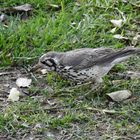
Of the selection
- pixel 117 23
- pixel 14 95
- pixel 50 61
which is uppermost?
pixel 50 61

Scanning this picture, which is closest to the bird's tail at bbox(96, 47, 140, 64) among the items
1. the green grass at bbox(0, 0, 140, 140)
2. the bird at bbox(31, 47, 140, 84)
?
the bird at bbox(31, 47, 140, 84)

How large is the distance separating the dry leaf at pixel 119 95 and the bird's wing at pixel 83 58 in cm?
38

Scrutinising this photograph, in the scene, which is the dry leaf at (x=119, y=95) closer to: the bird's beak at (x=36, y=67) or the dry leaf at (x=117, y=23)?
the bird's beak at (x=36, y=67)

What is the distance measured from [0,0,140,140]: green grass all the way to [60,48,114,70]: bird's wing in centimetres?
31

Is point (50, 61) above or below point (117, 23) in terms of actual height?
above

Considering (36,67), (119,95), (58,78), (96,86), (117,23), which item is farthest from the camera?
(117,23)

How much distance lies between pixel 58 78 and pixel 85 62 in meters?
0.48

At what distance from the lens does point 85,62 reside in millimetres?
5949

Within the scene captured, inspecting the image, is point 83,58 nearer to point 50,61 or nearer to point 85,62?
point 85,62

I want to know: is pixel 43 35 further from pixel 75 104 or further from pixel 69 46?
pixel 75 104

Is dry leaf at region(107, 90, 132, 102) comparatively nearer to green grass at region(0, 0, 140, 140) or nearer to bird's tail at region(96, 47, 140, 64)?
green grass at region(0, 0, 140, 140)

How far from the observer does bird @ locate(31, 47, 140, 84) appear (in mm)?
5932

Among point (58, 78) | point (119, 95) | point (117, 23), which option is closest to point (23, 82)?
point (58, 78)

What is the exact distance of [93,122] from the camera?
18.3 feet
